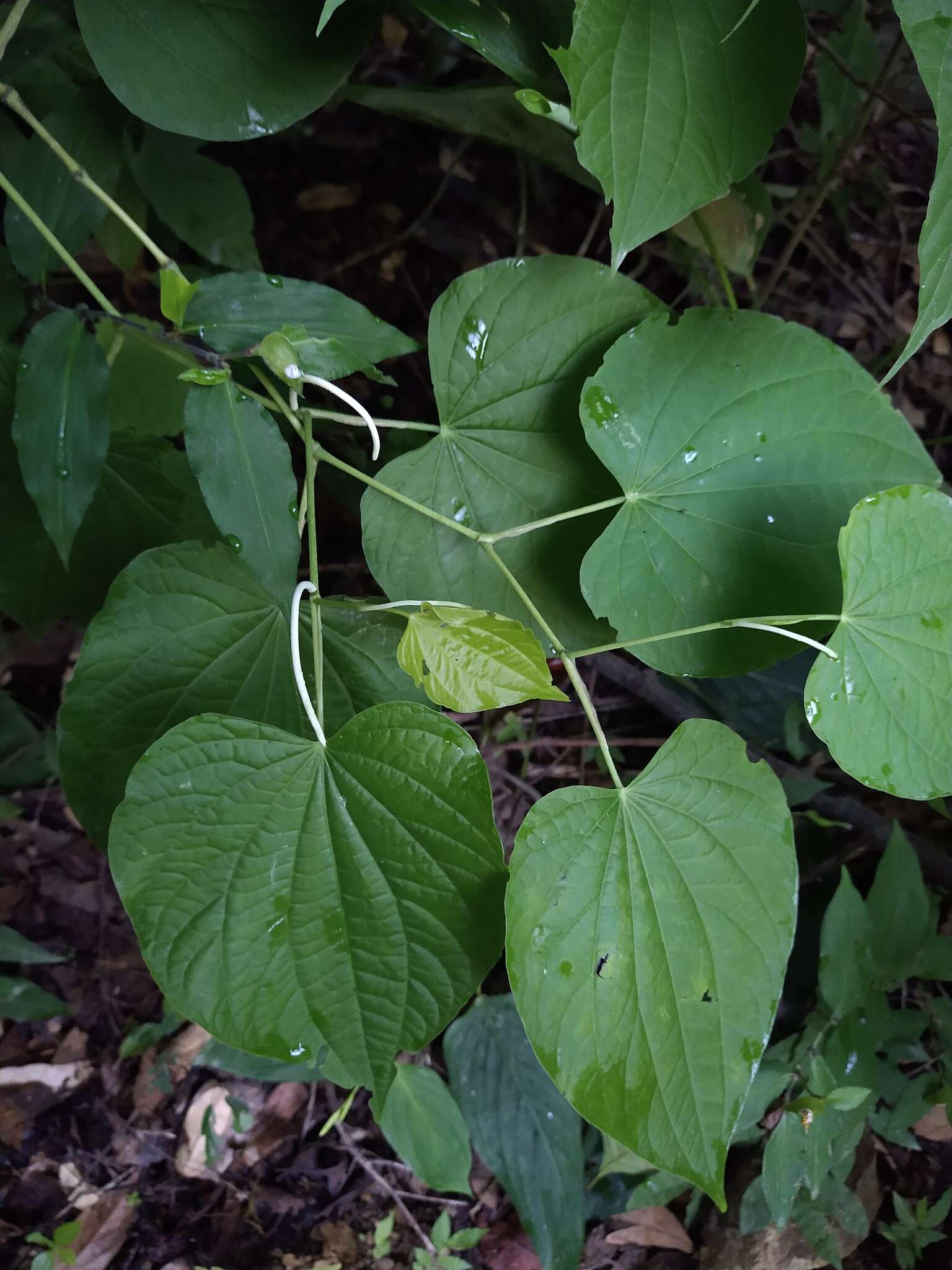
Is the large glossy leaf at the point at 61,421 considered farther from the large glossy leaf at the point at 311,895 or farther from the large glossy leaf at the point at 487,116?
the large glossy leaf at the point at 487,116

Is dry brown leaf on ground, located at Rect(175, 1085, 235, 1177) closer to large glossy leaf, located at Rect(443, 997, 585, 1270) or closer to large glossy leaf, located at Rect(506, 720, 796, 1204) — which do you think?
large glossy leaf, located at Rect(443, 997, 585, 1270)

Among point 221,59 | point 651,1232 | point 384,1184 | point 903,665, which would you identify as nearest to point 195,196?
point 221,59

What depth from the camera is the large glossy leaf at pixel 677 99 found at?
65 centimetres

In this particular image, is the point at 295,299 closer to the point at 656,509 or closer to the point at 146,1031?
the point at 656,509

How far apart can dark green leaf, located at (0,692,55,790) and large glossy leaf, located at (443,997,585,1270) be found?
0.84 meters

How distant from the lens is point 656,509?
0.78 meters

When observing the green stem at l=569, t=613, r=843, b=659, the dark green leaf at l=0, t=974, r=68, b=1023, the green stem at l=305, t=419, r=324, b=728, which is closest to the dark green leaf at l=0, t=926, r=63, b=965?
the dark green leaf at l=0, t=974, r=68, b=1023

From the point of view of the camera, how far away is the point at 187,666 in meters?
0.84

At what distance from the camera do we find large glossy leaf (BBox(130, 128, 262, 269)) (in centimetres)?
112

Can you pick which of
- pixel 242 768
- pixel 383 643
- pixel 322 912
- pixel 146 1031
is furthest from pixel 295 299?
pixel 146 1031

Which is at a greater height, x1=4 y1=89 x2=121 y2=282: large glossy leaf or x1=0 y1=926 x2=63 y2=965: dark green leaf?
x1=4 y1=89 x2=121 y2=282: large glossy leaf

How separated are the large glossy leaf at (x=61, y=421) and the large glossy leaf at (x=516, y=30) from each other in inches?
18.1

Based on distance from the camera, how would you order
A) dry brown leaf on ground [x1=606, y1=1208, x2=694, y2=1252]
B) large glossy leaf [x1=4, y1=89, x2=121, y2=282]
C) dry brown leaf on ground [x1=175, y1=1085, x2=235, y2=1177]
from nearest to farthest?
1. large glossy leaf [x1=4, y1=89, x2=121, y2=282]
2. dry brown leaf on ground [x1=606, y1=1208, x2=694, y2=1252]
3. dry brown leaf on ground [x1=175, y1=1085, x2=235, y2=1177]

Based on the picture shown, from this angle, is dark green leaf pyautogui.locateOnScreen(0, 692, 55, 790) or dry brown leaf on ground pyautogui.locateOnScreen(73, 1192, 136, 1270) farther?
dark green leaf pyautogui.locateOnScreen(0, 692, 55, 790)
